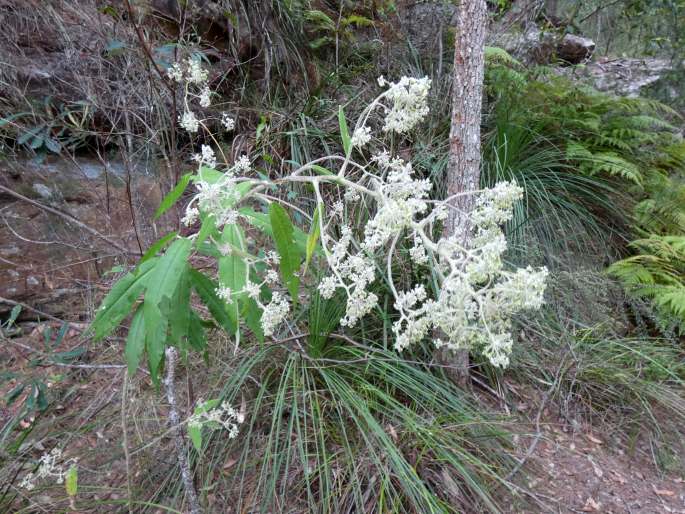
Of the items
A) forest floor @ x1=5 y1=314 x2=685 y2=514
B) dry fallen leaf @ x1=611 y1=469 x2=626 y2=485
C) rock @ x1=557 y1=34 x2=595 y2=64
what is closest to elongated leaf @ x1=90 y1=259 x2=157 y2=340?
forest floor @ x1=5 y1=314 x2=685 y2=514

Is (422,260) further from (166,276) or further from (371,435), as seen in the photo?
(371,435)

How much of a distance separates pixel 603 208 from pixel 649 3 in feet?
10.1

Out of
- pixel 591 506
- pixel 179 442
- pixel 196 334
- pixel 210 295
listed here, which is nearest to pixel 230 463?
pixel 179 442

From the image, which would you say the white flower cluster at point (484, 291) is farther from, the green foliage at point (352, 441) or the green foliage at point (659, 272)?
the green foliage at point (659, 272)

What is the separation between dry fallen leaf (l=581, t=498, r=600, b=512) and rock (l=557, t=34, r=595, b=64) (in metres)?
5.80

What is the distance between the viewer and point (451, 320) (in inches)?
41.0

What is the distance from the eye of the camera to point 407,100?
1195mm

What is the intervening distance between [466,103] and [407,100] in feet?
4.30

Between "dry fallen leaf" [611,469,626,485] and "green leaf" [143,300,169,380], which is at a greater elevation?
"green leaf" [143,300,169,380]

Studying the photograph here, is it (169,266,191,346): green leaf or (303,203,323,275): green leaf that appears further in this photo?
(169,266,191,346): green leaf

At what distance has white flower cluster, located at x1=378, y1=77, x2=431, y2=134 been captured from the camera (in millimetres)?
1169

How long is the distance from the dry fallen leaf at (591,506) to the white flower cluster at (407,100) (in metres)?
2.14

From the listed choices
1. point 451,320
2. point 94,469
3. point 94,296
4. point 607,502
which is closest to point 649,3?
point 607,502

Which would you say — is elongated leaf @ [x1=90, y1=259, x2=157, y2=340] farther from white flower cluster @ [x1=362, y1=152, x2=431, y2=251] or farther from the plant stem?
white flower cluster @ [x1=362, y1=152, x2=431, y2=251]
